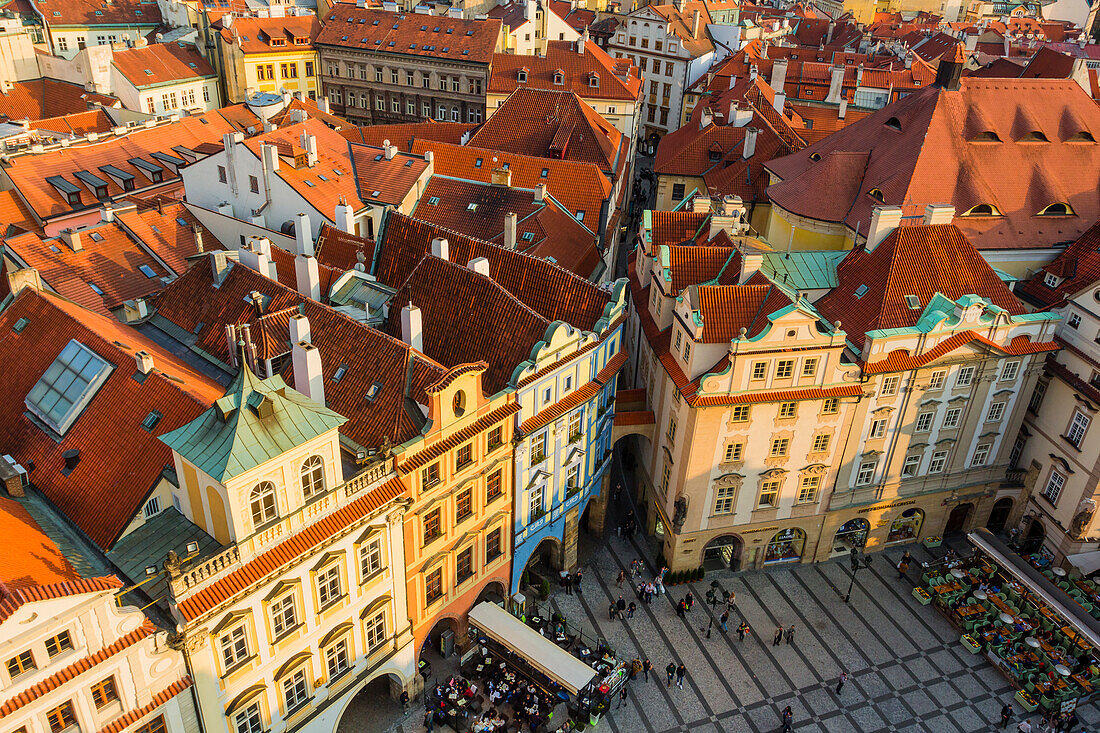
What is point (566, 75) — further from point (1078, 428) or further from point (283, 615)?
point (283, 615)

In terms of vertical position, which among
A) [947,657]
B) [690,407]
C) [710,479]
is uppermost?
[690,407]

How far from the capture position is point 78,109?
9112cm

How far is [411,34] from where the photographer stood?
116m

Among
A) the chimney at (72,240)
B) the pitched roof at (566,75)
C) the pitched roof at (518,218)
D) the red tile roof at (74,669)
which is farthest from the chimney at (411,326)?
the pitched roof at (566,75)

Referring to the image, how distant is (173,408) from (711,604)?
34133 mm

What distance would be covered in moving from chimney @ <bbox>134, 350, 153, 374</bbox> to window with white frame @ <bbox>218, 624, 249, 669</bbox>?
493 inches

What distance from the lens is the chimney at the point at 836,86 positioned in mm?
104881

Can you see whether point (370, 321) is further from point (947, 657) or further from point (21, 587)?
point (947, 657)

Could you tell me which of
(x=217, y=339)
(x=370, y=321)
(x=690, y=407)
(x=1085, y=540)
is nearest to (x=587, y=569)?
(x=690, y=407)

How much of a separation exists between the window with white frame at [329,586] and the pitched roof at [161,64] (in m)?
83.6

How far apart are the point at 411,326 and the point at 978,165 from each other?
4618 cm

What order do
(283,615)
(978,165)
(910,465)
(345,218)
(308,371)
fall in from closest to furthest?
1. (283,615)
2. (308,371)
3. (910,465)
4. (345,218)
5. (978,165)

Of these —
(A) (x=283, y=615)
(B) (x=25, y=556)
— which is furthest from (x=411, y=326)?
(B) (x=25, y=556)

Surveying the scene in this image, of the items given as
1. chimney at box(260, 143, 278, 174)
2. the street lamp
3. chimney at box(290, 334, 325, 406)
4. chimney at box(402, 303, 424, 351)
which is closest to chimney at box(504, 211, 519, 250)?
chimney at box(402, 303, 424, 351)
